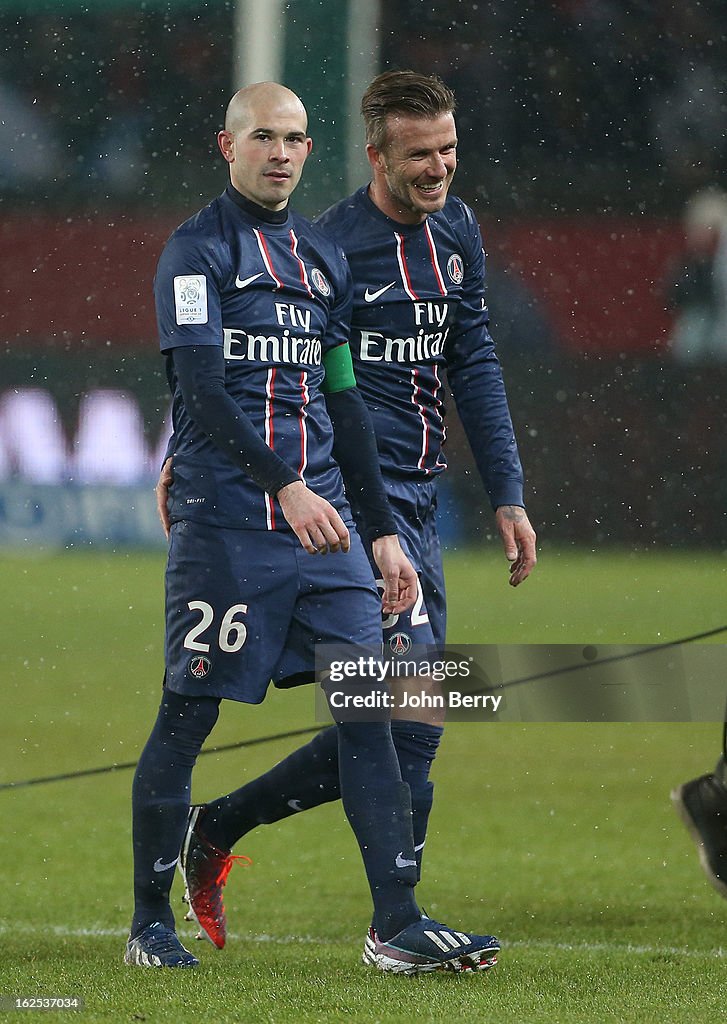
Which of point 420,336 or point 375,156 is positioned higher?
point 375,156

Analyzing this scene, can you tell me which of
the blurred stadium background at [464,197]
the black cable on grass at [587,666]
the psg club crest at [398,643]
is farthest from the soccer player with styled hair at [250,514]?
the blurred stadium background at [464,197]

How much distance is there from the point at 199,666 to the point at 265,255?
71 centimetres

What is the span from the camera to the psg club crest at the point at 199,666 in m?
3.01

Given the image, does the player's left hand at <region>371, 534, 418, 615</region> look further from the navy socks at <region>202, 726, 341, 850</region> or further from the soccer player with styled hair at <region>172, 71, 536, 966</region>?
the navy socks at <region>202, 726, 341, 850</region>

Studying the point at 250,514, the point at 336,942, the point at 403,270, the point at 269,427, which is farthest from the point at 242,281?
the point at 336,942

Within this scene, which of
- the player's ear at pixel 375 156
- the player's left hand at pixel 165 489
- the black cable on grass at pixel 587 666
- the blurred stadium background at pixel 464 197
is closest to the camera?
the player's left hand at pixel 165 489

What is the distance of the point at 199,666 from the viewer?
302 centimetres

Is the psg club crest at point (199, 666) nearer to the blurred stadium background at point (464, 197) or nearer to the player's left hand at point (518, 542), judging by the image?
the player's left hand at point (518, 542)

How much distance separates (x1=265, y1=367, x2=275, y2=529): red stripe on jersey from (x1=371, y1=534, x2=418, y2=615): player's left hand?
0.83ft

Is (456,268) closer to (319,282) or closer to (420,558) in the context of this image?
(319,282)

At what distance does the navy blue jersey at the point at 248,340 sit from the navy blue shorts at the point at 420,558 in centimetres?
36

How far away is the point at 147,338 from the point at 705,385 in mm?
4672

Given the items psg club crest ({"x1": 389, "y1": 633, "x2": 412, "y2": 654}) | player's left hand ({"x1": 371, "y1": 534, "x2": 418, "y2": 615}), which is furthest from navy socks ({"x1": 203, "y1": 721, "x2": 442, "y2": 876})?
player's left hand ({"x1": 371, "y1": 534, "x2": 418, "y2": 615})

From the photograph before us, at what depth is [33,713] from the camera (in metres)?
7.54
